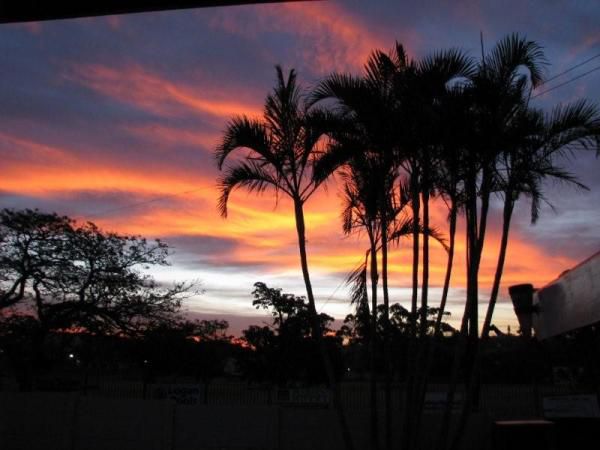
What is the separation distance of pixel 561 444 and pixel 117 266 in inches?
591

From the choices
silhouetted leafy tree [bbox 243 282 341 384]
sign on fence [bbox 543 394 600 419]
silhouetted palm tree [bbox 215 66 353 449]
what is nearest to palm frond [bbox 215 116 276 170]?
silhouetted palm tree [bbox 215 66 353 449]

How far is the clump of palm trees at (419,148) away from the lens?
398 inches

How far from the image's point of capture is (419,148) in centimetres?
1062

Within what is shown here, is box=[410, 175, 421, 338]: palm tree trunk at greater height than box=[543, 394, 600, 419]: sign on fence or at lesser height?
greater

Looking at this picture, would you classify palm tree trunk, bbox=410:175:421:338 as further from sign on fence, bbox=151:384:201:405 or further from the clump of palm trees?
sign on fence, bbox=151:384:201:405

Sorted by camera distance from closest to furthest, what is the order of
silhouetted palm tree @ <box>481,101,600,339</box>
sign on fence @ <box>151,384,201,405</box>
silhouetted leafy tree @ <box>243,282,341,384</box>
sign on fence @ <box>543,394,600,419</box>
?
silhouetted palm tree @ <box>481,101,600,339</box> → sign on fence @ <box>543,394,600,419</box> → sign on fence @ <box>151,384,201,405</box> → silhouetted leafy tree @ <box>243,282,341,384</box>

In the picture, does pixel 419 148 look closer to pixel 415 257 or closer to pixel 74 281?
pixel 415 257

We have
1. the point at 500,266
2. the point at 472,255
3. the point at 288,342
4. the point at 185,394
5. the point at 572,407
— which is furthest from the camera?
the point at 288,342

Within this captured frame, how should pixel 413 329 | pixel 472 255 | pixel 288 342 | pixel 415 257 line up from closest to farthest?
pixel 472 255 < pixel 413 329 < pixel 415 257 < pixel 288 342

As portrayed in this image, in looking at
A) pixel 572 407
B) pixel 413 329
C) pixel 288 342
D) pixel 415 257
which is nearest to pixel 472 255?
pixel 415 257

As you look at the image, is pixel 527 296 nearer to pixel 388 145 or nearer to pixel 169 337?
pixel 388 145

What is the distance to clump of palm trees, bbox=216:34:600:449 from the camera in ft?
33.2

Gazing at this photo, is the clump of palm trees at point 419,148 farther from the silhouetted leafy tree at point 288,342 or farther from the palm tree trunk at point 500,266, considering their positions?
the silhouetted leafy tree at point 288,342

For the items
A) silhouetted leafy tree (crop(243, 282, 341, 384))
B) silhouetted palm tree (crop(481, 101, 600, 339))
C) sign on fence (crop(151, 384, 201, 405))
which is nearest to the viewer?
silhouetted palm tree (crop(481, 101, 600, 339))
